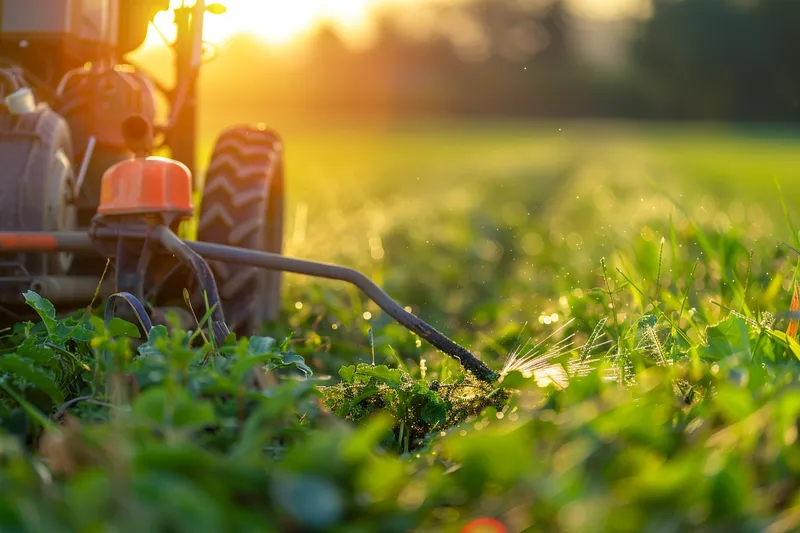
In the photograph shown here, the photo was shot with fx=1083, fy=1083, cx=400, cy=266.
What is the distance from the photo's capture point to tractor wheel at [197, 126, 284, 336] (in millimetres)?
4250

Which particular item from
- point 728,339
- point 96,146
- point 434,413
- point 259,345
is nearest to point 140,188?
point 259,345

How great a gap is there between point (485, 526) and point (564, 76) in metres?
75.2

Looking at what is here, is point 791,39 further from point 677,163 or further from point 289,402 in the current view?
point 289,402

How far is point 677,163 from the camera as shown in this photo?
31.0 meters

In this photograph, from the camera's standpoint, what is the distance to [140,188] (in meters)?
3.25

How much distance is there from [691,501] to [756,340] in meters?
1.37

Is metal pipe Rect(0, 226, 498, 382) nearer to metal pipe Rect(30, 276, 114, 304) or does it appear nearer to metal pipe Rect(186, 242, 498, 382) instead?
metal pipe Rect(186, 242, 498, 382)

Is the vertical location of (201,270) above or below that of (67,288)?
above

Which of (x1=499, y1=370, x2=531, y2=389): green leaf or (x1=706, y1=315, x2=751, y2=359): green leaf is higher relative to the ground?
(x1=706, y1=315, x2=751, y2=359): green leaf

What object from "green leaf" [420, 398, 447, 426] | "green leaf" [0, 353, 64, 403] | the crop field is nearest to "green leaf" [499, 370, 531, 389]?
the crop field

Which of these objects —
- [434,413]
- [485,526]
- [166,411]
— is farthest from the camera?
[434,413]

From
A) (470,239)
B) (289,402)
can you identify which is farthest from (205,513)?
(470,239)

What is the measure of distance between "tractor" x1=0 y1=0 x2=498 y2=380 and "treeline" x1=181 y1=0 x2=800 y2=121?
6060 cm

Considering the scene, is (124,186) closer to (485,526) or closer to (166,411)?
(166,411)
